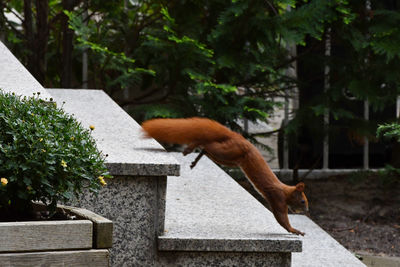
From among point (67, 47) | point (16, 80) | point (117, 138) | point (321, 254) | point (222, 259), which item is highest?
point (67, 47)

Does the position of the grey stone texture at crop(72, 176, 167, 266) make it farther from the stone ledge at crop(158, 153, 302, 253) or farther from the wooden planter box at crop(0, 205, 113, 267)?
the wooden planter box at crop(0, 205, 113, 267)

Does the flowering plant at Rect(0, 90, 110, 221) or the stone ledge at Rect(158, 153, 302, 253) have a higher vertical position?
the flowering plant at Rect(0, 90, 110, 221)

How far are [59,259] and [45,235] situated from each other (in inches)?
3.8

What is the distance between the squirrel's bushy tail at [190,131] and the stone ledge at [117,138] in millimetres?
145

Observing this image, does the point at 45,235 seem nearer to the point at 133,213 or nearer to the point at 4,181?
the point at 4,181

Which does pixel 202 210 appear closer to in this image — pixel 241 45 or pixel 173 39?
pixel 173 39

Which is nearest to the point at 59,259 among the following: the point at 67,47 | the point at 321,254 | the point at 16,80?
the point at 16,80

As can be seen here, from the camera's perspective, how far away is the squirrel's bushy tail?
262 centimetres

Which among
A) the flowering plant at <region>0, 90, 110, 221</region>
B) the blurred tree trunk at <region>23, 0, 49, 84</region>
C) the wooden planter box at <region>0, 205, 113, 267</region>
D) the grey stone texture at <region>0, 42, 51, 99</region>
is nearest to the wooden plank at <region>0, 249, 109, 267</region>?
the wooden planter box at <region>0, 205, 113, 267</region>

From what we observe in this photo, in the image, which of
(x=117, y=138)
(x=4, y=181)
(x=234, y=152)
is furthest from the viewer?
Answer: (x=117, y=138)

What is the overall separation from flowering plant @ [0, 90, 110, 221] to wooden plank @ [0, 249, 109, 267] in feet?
0.67

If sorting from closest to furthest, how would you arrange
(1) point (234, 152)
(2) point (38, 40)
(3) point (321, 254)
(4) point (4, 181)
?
(4) point (4, 181) → (1) point (234, 152) → (3) point (321, 254) → (2) point (38, 40)

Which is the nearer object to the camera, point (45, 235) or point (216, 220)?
point (45, 235)

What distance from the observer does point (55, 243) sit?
2.10 metres
